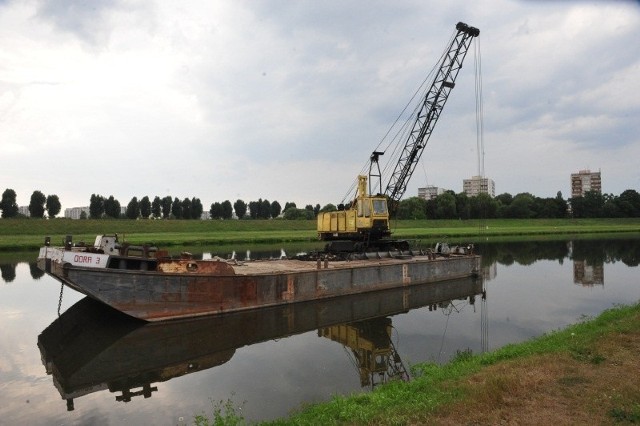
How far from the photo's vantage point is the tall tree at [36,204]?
100125 mm

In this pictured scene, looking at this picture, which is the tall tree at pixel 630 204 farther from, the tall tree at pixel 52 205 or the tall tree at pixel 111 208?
the tall tree at pixel 52 205

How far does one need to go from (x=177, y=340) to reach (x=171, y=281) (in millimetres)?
2373

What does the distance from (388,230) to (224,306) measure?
500 inches

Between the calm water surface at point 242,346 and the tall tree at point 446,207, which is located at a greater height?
the tall tree at point 446,207

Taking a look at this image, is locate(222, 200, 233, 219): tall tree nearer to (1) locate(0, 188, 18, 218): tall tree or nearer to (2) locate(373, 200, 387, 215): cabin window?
(1) locate(0, 188, 18, 218): tall tree

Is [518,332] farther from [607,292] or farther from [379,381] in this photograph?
[607,292]

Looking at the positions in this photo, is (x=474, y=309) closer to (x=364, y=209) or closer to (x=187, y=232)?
(x=364, y=209)

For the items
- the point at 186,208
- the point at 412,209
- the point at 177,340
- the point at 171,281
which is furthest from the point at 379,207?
the point at 186,208

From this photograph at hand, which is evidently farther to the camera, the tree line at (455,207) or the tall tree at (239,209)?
the tall tree at (239,209)

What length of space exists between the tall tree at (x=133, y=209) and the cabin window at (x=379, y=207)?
339 ft

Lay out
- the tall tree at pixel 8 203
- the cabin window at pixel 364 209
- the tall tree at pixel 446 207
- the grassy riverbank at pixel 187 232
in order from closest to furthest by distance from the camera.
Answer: the cabin window at pixel 364 209 < the grassy riverbank at pixel 187 232 < the tall tree at pixel 8 203 < the tall tree at pixel 446 207

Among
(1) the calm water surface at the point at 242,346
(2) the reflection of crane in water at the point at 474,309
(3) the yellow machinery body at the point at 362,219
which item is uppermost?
(3) the yellow machinery body at the point at 362,219

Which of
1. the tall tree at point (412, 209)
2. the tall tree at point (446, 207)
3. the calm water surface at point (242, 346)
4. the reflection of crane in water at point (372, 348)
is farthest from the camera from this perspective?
the tall tree at point (446, 207)

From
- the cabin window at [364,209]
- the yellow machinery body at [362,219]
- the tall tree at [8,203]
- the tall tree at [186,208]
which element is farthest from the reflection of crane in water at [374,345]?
the tall tree at [186,208]
